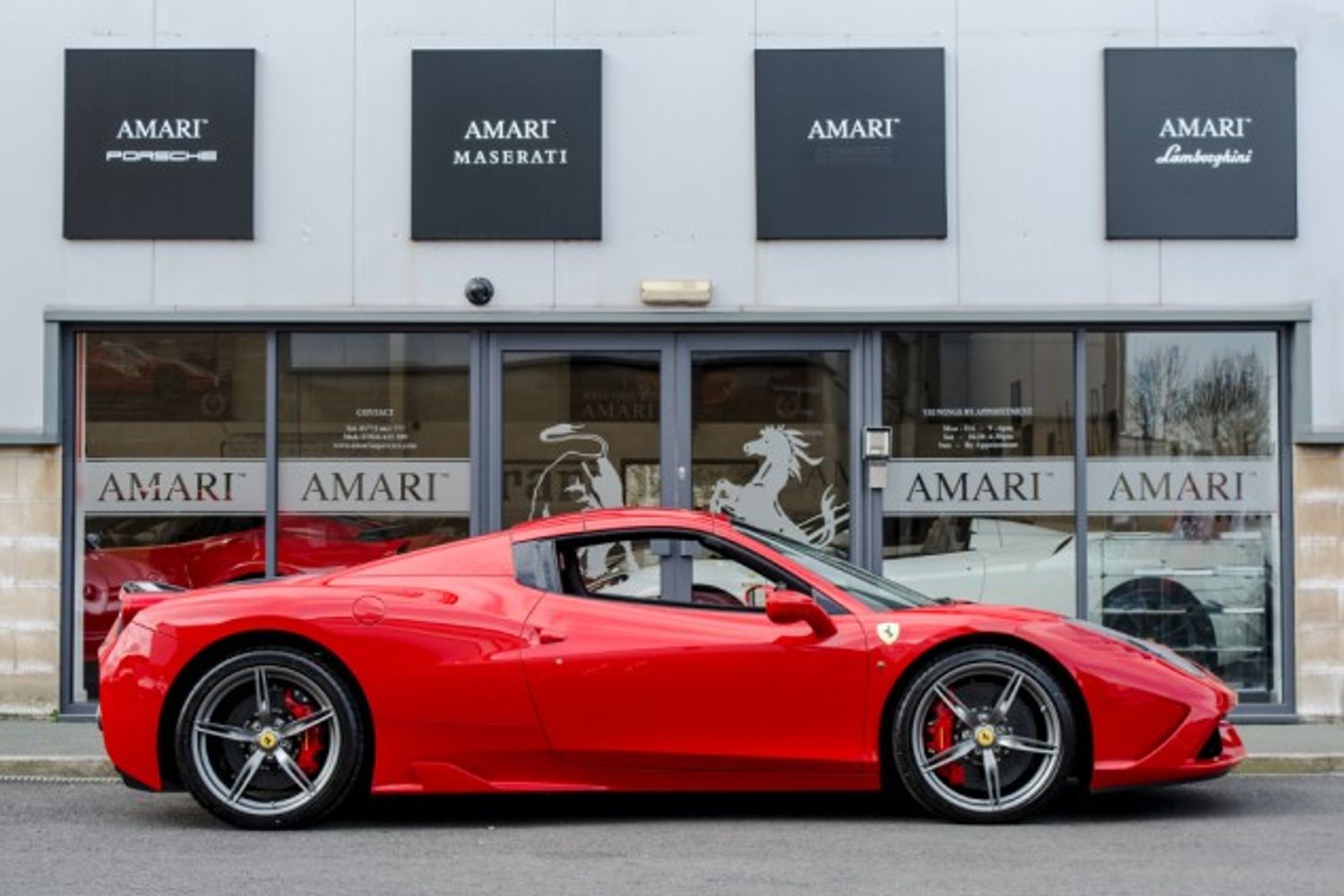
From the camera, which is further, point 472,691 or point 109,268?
point 109,268

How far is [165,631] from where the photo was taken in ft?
25.6

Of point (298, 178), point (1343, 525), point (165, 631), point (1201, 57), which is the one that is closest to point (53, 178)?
point (298, 178)

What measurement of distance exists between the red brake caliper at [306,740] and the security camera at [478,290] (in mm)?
4443

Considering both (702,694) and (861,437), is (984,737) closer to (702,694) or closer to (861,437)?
(702,694)

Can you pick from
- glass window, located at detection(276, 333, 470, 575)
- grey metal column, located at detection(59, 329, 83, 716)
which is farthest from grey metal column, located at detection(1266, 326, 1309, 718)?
grey metal column, located at detection(59, 329, 83, 716)

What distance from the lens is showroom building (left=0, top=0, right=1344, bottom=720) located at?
38.7ft

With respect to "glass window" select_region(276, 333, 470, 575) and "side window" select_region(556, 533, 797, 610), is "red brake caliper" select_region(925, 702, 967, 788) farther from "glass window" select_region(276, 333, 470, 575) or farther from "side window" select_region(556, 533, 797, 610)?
"glass window" select_region(276, 333, 470, 575)

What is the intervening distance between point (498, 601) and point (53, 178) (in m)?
5.64

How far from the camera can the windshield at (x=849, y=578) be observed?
7996 millimetres

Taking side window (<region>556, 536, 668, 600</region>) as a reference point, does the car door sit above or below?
below

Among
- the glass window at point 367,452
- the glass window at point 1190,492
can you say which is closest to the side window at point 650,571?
the glass window at point 367,452

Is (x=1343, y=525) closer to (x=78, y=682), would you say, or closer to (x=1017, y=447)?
(x=1017, y=447)

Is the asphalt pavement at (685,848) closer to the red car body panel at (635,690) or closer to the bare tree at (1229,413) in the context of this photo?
the red car body panel at (635,690)

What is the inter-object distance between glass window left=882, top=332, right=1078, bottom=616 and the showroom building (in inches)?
0.9
